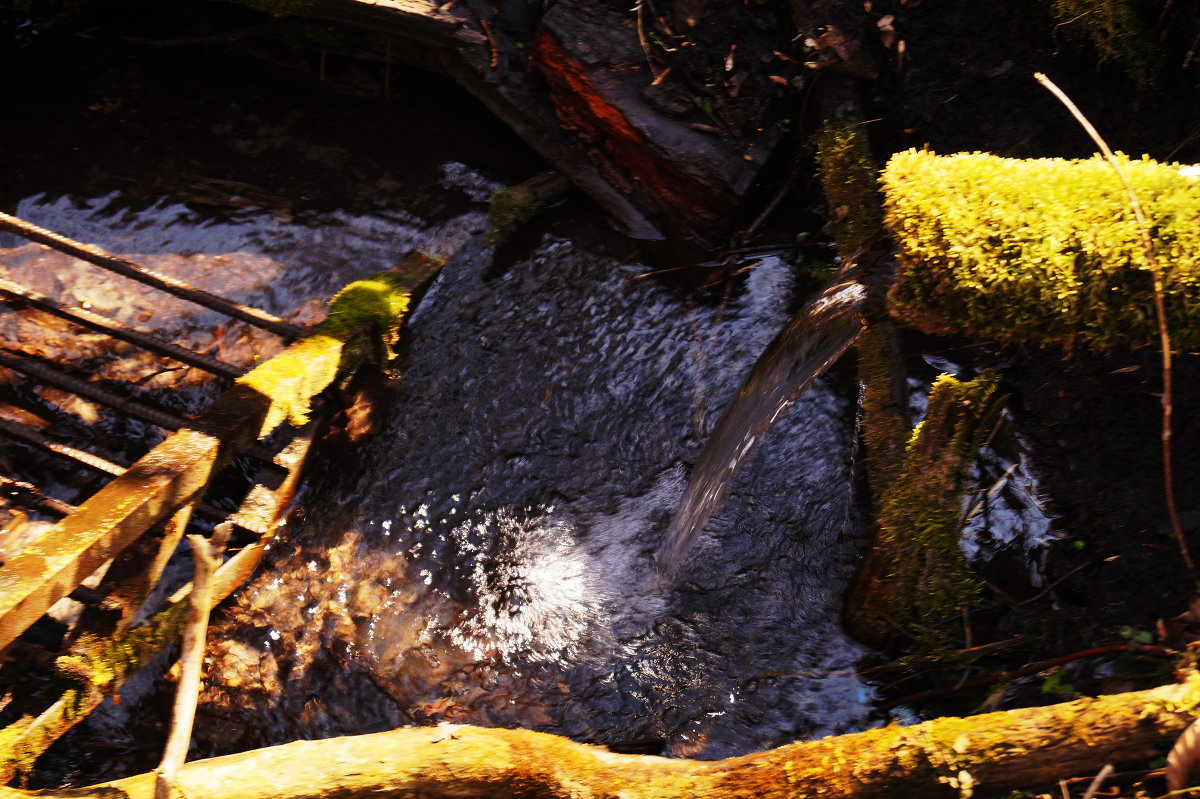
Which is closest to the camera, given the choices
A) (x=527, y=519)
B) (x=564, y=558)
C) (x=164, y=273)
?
(x=564, y=558)

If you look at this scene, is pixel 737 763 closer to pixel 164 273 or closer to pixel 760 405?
pixel 760 405

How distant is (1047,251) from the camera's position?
81.1 inches

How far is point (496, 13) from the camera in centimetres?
494

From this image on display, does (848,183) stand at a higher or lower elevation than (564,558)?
higher

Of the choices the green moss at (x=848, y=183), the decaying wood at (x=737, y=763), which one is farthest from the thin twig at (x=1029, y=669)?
A: the green moss at (x=848, y=183)

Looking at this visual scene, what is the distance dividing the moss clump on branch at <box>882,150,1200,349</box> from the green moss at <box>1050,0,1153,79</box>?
1.78 m

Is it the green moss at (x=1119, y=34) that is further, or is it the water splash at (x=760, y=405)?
the green moss at (x=1119, y=34)

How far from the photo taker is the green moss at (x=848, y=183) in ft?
12.2

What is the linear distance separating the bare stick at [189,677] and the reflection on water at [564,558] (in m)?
1.17

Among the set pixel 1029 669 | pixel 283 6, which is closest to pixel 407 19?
pixel 283 6

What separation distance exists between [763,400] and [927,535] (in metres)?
0.99

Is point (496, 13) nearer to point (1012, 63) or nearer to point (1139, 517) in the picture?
point (1012, 63)

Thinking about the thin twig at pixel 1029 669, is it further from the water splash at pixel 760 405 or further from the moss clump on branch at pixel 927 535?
the water splash at pixel 760 405

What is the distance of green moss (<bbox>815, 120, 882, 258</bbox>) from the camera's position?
373 centimetres
